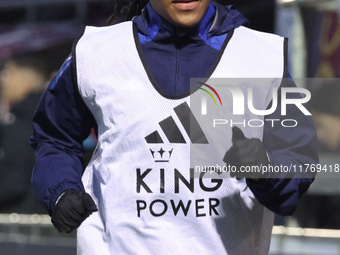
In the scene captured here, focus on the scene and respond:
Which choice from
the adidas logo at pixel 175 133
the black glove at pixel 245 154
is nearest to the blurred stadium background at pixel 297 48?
the adidas logo at pixel 175 133

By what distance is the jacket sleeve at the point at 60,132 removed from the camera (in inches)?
131

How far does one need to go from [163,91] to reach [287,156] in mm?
450

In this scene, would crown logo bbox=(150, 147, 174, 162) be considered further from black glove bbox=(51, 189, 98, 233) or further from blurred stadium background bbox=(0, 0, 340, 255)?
blurred stadium background bbox=(0, 0, 340, 255)

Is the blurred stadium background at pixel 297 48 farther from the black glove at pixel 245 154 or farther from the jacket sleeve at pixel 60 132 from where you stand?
the black glove at pixel 245 154

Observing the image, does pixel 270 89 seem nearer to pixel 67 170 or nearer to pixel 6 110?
pixel 67 170

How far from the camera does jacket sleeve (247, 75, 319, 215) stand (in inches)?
121

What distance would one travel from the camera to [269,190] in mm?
3059

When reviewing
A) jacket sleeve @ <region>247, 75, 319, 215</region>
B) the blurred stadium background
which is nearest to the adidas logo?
jacket sleeve @ <region>247, 75, 319, 215</region>

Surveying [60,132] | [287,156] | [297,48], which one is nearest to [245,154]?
[287,156]

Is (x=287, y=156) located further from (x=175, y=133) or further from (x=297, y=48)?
(x=297, y=48)

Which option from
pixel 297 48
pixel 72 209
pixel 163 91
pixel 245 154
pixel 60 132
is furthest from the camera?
pixel 297 48

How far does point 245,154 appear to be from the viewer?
114 inches

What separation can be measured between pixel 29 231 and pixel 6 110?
977 mm

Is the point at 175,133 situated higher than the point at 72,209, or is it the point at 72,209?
Answer: the point at 175,133
